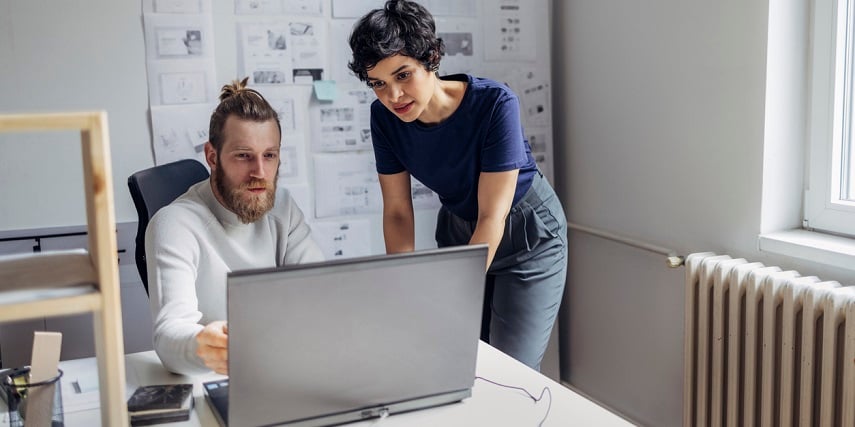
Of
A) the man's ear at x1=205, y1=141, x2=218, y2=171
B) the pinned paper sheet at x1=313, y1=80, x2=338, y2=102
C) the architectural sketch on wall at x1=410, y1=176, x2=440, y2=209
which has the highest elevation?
the pinned paper sheet at x1=313, y1=80, x2=338, y2=102

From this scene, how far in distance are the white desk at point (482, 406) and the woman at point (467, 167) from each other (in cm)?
40

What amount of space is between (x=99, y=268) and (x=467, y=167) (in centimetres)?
124

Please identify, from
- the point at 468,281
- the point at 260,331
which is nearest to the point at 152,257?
the point at 260,331

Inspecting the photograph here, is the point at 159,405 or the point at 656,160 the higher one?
the point at 656,160

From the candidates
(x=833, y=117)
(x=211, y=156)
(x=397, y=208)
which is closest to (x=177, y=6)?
(x=211, y=156)

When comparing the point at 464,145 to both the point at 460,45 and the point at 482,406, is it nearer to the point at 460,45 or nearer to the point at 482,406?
the point at 482,406

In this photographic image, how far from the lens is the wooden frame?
0.98 metres

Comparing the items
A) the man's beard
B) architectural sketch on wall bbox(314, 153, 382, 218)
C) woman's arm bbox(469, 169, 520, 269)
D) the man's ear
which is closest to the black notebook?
the man's beard

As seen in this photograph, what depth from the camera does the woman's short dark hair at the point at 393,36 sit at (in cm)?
191

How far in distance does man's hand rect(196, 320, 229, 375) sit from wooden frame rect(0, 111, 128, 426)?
1.26ft

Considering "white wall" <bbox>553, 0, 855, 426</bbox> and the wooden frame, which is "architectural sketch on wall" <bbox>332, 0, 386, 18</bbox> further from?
the wooden frame

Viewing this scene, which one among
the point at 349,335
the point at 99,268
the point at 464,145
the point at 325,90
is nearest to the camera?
the point at 99,268

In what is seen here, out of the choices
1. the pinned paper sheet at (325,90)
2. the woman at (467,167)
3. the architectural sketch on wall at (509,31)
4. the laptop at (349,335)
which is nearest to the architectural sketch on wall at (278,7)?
the pinned paper sheet at (325,90)

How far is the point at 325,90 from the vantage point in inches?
114
